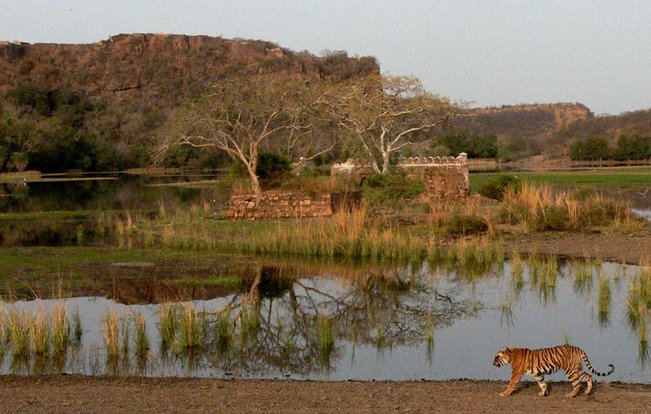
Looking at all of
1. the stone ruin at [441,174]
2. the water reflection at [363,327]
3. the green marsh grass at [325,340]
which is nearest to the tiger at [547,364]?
the water reflection at [363,327]

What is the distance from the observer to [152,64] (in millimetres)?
134000

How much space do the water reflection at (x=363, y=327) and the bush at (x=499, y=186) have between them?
15.8 metres

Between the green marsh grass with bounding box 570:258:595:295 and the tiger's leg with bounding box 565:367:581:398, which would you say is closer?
the tiger's leg with bounding box 565:367:581:398

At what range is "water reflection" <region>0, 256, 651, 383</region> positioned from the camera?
9.71 metres

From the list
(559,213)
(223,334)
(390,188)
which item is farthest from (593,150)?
(223,334)

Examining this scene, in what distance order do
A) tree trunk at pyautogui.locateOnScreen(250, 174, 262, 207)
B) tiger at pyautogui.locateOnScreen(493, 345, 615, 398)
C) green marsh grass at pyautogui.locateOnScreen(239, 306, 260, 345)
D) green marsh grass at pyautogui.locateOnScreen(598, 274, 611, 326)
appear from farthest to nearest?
tree trunk at pyautogui.locateOnScreen(250, 174, 262, 207) → green marsh grass at pyautogui.locateOnScreen(598, 274, 611, 326) → green marsh grass at pyautogui.locateOnScreen(239, 306, 260, 345) → tiger at pyautogui.locateOnScreen(493, 345, 615, 398)

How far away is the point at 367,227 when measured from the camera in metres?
22.7

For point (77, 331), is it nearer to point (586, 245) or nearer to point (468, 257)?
point (468, 257)

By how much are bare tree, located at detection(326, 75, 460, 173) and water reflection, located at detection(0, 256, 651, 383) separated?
63.1 feet

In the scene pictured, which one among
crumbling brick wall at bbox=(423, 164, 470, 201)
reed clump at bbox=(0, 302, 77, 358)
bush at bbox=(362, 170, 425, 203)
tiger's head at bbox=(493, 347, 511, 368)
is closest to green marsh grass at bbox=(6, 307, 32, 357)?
reed clump at bbox=(0, 302, 77, 358)

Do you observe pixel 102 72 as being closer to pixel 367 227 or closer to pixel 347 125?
pixel 347 125

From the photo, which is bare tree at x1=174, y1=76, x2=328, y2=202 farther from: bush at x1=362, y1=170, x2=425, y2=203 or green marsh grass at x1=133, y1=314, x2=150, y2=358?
green marsh grass at x1=133, y1=314, x2=150, y2=358

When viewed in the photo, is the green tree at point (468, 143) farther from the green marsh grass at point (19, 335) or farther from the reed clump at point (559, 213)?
the green marsh grass at point (19, 335)

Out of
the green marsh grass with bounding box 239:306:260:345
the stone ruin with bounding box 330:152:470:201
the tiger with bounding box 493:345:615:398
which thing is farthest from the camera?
the stone ruin with bounding box 330:152:470:201
